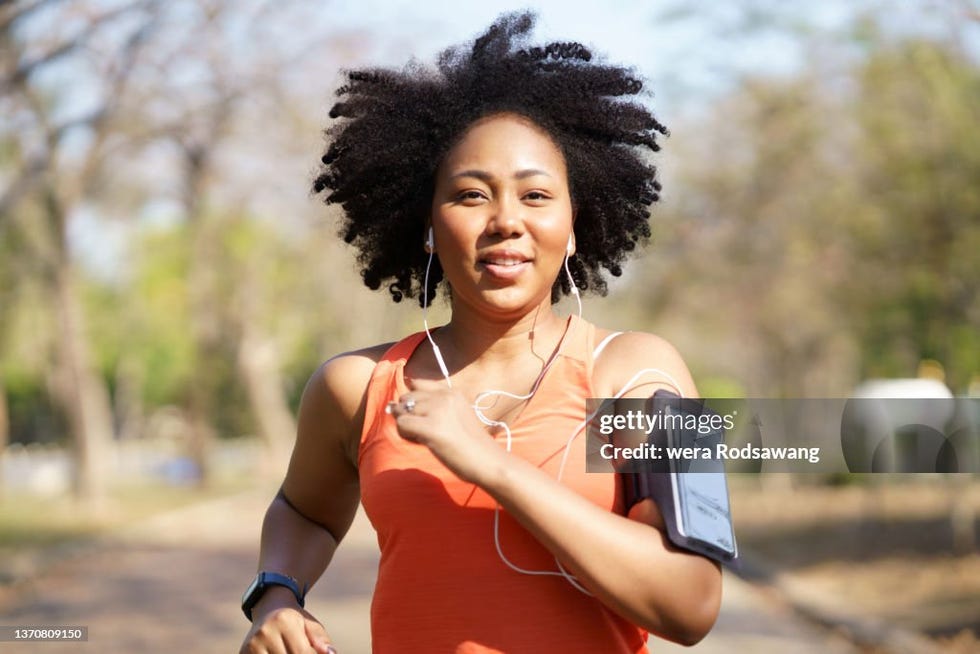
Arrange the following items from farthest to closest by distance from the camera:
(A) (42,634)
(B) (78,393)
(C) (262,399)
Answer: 1. (C) (262,399)
2. (B) (78,393)
3. (A) (42,634)

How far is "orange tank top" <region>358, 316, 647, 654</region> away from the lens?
2.32 meters

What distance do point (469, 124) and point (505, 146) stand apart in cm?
15

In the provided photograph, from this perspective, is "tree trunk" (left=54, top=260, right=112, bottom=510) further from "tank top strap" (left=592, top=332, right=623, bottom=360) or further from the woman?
"tank top strap" (left=592, top=332, right=623, bottom=360)

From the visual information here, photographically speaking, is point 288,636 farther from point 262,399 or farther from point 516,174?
point 262,399

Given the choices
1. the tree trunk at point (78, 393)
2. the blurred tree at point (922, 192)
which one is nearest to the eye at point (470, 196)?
the blurred tree at point (922, 192)

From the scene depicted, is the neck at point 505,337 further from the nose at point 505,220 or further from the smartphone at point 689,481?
the smartphone at point 689,481

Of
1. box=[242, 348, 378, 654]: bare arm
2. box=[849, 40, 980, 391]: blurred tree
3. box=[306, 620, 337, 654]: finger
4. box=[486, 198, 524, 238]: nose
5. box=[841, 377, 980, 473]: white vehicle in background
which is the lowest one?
box=[306, 620, 337, 654]: finger

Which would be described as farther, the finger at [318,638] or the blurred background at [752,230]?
the blurred background at [752,230]

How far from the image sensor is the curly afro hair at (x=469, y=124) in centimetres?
278

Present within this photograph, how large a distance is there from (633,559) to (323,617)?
30.1 ft

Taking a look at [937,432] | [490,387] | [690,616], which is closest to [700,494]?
[690,616]

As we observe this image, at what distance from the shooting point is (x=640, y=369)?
2.42m

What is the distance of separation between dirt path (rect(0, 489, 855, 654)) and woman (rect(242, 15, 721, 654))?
264 inches

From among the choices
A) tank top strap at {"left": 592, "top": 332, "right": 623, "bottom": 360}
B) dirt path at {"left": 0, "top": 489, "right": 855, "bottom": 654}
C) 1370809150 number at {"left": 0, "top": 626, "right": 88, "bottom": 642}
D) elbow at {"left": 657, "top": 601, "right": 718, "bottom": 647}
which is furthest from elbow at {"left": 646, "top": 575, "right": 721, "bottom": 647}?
1370809150 number at {"left": 0, "top": 626, "right": 88, "bottom": 642}
